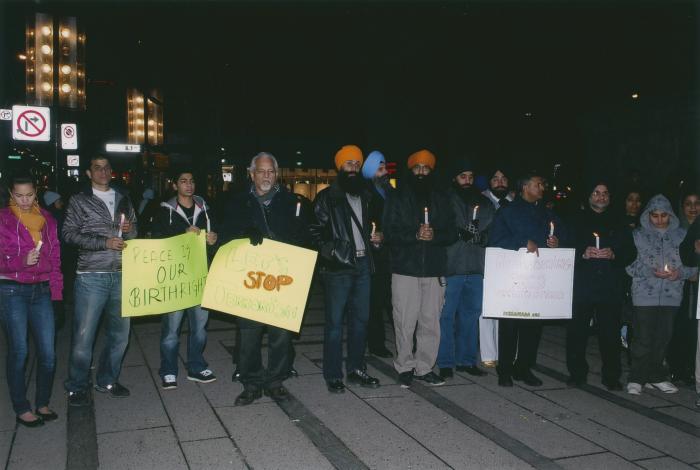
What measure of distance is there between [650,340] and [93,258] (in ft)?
16.3

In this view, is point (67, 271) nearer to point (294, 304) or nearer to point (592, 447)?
point (294, 304)

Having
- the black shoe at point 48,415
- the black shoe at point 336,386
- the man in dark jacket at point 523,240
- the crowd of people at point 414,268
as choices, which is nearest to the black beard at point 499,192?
the crowd of people at point 414,268

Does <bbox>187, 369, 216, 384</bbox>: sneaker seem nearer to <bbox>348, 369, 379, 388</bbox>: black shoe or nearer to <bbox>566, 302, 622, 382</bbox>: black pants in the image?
<bbox>348, 369, 379, 388</bbox>: black shoe

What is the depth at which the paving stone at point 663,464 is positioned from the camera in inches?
142

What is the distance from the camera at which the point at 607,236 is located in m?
5.22

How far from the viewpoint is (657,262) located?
5.17 m

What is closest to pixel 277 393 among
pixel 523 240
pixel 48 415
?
pixel 48 415

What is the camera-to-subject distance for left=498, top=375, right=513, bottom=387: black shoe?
17.3ft

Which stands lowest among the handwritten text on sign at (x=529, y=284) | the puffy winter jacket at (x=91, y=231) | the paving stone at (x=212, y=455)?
the paving stone at (x=212, y=455)

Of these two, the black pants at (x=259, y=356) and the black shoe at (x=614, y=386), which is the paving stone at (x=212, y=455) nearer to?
the black pants at (x=259, y=356)

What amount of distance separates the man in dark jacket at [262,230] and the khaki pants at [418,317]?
1077 mm

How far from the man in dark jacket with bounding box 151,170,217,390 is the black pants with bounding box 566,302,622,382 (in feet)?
11.2

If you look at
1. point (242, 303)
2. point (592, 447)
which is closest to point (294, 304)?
point (242, 303)

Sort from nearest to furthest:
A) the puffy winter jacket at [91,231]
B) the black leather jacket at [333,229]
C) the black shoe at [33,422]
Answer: the black shoe at [33,422] → the puffy winter jacket at [91,231] → the black leather jacket at [333,229]
